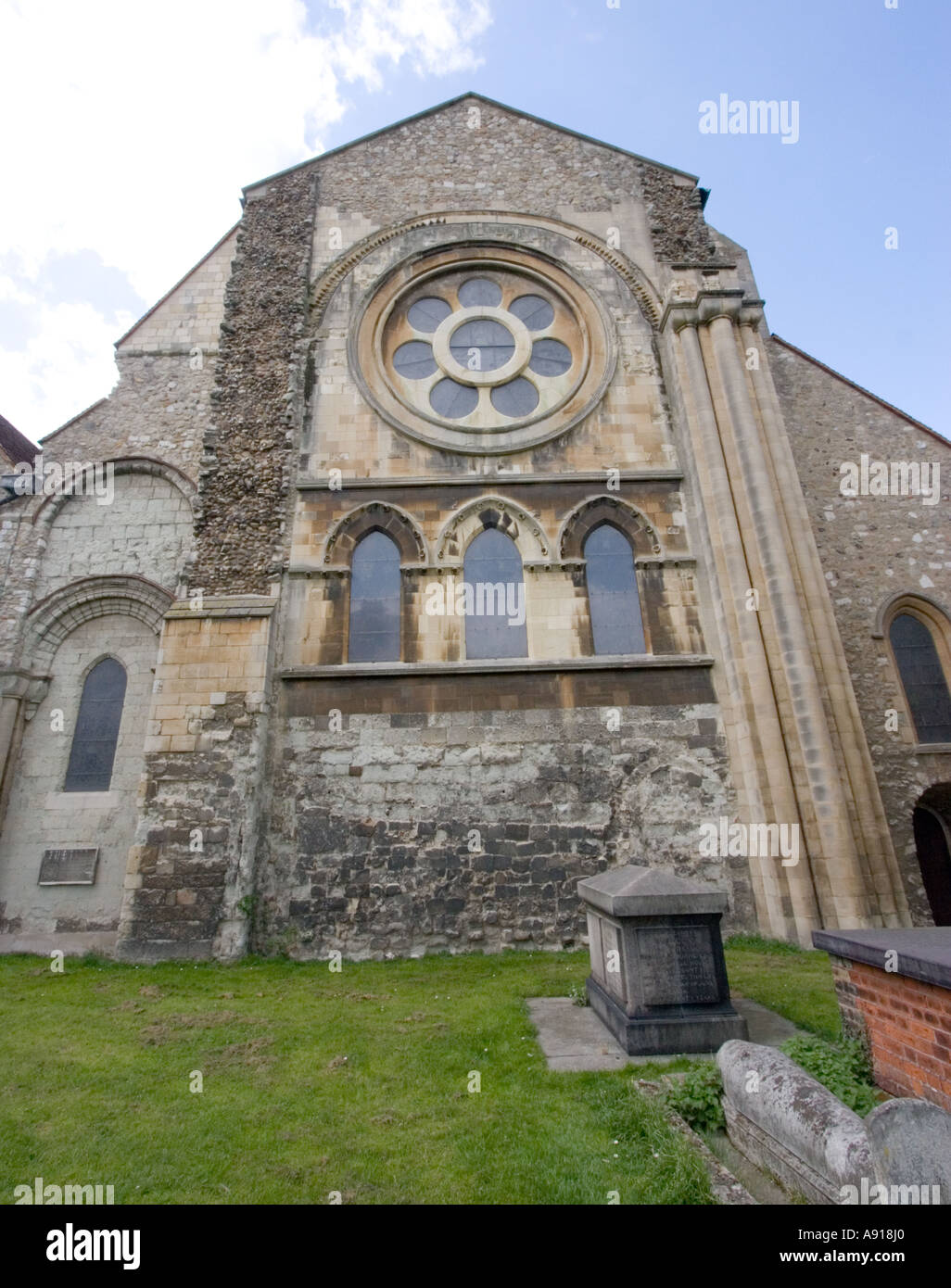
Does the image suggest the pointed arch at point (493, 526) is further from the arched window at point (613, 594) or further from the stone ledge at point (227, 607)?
the stone ledge at point (227, 607)

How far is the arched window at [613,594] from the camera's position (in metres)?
10.8

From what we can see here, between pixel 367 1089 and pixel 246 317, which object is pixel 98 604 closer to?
pixel 246 317

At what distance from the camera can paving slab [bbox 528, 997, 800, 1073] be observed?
479cm

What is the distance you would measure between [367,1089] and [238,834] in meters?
5.18

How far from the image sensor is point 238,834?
8.93 metres

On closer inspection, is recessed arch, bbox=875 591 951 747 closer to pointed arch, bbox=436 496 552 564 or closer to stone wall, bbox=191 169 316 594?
pointed arch, bbox=436 496 552 564

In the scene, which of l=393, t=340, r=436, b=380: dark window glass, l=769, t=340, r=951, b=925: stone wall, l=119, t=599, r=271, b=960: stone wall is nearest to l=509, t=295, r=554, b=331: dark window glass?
l=393, t=340, r=436, b=380: dark window glass

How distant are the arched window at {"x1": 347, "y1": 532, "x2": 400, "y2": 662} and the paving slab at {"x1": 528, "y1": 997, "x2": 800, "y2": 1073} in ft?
19.3

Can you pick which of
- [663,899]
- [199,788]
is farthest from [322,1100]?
[199,788]

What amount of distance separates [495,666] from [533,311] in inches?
315

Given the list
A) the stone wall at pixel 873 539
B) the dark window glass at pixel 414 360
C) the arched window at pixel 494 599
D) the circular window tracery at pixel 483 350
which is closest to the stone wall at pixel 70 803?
the arched window at pixel 494 599

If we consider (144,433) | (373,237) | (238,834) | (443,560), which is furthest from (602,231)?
(238,834)

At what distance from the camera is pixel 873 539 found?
1251 centimetres
